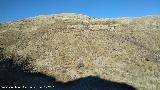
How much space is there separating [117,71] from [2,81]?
53.3 ft

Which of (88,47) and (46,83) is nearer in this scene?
(46,83)

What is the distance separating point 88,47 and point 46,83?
15.8 metres

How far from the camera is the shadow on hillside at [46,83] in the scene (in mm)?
39062

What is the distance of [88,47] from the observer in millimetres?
54656

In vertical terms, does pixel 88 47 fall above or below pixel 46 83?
above

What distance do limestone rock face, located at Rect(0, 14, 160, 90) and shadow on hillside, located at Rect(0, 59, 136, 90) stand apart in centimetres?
133

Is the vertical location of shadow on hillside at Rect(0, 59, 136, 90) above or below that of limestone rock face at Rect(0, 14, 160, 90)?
below

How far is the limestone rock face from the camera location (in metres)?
44.6

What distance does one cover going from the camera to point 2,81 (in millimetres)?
39031

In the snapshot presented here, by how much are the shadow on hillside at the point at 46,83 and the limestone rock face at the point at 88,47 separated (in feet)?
4.37

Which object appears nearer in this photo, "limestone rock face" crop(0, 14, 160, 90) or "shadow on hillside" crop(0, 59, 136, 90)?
"shadow on hillside" crop(0, 59, 136, 90)

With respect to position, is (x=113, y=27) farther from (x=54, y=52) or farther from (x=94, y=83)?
(x=94, y=83)

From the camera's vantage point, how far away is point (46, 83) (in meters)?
40.7

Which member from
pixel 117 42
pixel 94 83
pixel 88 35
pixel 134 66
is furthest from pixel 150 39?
pixel 94 83
